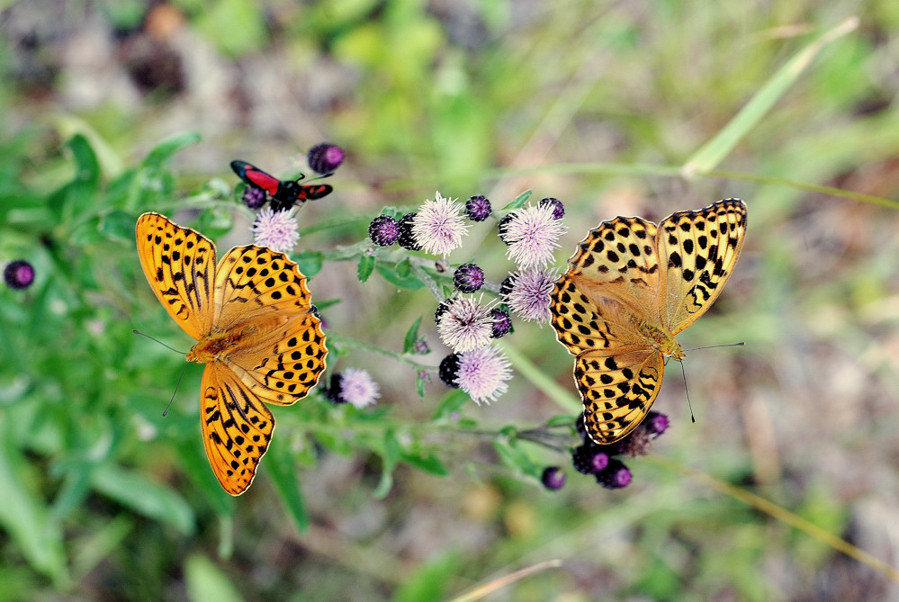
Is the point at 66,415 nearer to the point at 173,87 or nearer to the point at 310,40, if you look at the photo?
the point at 173,87

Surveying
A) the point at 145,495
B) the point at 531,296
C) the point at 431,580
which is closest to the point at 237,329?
the point at 531,296

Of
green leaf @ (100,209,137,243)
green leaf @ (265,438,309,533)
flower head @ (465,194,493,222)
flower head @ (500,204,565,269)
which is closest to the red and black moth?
flower head @ (465,194,493,222)

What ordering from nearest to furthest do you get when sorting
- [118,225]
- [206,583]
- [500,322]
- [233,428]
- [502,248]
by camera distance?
1. [233,428]
2. [500,322]
3. [118,225]
4. [206,583]
5. [502,248]

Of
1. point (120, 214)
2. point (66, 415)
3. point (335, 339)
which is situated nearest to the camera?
point (335, 339)

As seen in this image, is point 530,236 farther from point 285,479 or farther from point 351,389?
point 285,479

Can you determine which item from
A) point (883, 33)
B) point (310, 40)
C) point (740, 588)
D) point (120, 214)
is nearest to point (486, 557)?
point (740, 588)

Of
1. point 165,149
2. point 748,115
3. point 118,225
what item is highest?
point 748,115

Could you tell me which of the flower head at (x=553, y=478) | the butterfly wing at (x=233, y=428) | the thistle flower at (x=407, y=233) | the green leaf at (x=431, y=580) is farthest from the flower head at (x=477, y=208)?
the green leaf at (x=431, y=580)
